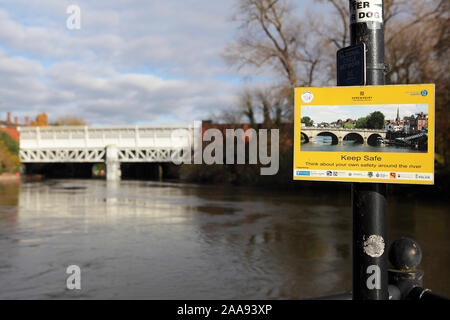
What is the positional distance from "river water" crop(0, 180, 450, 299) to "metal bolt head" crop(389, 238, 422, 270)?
2.52 meters

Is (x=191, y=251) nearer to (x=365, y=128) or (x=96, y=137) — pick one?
(x=365, y=128)

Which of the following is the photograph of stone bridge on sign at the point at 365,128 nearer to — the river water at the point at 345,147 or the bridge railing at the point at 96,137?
the river water at the point at 345,147

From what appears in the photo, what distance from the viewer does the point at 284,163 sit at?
1284 inches

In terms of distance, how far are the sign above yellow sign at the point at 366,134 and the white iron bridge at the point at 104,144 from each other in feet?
164

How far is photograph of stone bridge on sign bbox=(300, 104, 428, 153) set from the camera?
2.96 m

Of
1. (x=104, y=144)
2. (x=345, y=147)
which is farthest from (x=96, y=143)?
(x=345, y=147)

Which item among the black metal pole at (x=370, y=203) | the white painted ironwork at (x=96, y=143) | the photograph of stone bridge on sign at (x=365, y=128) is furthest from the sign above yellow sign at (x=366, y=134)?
the white painted ironwork at (x=96, y=143)

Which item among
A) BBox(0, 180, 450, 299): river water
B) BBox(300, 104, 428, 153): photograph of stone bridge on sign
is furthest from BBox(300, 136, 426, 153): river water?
BBox(0, 180, 450, 299): river water

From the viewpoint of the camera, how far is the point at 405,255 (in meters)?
4.35

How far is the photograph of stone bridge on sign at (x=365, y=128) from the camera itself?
296cm

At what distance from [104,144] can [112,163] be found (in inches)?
165

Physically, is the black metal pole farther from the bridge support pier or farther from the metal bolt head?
the bridge support pier

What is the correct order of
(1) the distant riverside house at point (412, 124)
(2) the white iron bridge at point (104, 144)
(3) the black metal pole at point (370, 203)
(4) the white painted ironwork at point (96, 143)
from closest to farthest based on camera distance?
1. (1) the distant riverside house at point (412, 124)
2. (3) the black metal pole at point (370, 203)
3. (2) the white iron bridge at point (104, 144)
4. (4) the white painted ironwork at point (96, 143)

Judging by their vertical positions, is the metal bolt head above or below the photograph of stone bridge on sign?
below
